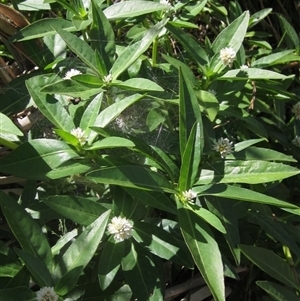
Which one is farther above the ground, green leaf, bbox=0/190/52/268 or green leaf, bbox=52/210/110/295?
green leaf, bbox=0/190/52/268

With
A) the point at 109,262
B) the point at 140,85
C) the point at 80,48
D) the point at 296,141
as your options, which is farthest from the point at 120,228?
the point at 296,141

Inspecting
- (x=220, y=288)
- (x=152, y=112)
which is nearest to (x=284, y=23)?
(x=152, y=112)

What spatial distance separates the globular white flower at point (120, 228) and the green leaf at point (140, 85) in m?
0.25

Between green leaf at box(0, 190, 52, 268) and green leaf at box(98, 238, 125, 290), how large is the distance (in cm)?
9

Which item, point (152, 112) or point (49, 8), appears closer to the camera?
point (152, 112)

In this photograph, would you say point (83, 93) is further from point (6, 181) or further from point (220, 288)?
point (220, 288)

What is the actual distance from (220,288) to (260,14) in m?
1.05

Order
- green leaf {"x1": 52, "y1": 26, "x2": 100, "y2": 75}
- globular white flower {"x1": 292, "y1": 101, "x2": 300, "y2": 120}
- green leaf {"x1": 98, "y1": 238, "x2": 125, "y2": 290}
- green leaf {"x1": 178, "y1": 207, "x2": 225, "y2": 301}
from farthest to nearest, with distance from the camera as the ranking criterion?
1. globular white flower {"x1": 292, "y1": 101, "x2": 300, "y2": 120}
2. green leaf {"x1": 52, "y1": 26, "x2": 100, "y2": 75}
3. green leaf {"x1": 98, "y1": 238, "x2": 125, "y2": 290}
4. green leaf {"x1": 178, "y1": 207, "x2": 225, "y2": 301}

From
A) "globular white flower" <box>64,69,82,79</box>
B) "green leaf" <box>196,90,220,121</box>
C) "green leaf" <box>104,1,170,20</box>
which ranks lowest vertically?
"green leaf" <box>196,90,220,121</box>

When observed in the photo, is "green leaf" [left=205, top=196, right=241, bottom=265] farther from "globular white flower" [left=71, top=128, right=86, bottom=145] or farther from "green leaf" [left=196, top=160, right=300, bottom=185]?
"globular white flower" [left=71, top=128, right=86, bottom=145]

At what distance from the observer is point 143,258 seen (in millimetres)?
1062

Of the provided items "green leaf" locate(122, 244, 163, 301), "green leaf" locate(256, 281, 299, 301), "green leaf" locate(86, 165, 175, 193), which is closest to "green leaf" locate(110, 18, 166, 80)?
"green leaf" locate(86, 165, 175, 193)

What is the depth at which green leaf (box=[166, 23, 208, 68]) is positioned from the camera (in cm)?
125

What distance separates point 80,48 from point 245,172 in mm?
411
